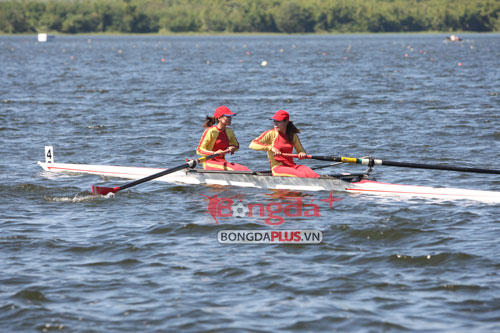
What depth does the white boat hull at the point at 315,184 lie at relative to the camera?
13.7m

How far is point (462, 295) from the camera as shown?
9.14 meters

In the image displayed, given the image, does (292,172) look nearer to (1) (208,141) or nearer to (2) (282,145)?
(2) (282,145)

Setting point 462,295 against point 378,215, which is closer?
point 462,295

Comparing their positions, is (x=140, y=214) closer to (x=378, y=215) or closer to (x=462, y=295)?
(x=378, y=215)

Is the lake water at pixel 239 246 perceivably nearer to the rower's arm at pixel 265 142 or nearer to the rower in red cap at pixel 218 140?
the rower in red cap at pixel 218 140

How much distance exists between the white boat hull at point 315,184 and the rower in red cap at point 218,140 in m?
0.24

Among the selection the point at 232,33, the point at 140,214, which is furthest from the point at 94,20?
the point at 140,214

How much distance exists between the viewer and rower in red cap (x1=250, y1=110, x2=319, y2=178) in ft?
46.1

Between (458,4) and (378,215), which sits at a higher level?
(458,4)

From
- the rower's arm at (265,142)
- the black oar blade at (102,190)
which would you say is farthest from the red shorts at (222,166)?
the black oar blade at (102,190)

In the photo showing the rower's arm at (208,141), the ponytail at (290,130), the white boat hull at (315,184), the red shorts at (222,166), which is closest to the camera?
the white boat hull at (315,184)

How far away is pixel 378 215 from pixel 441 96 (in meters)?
22.3

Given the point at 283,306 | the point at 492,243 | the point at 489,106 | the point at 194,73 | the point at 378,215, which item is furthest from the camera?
the point at 194,73

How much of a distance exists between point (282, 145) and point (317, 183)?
1122 mm
